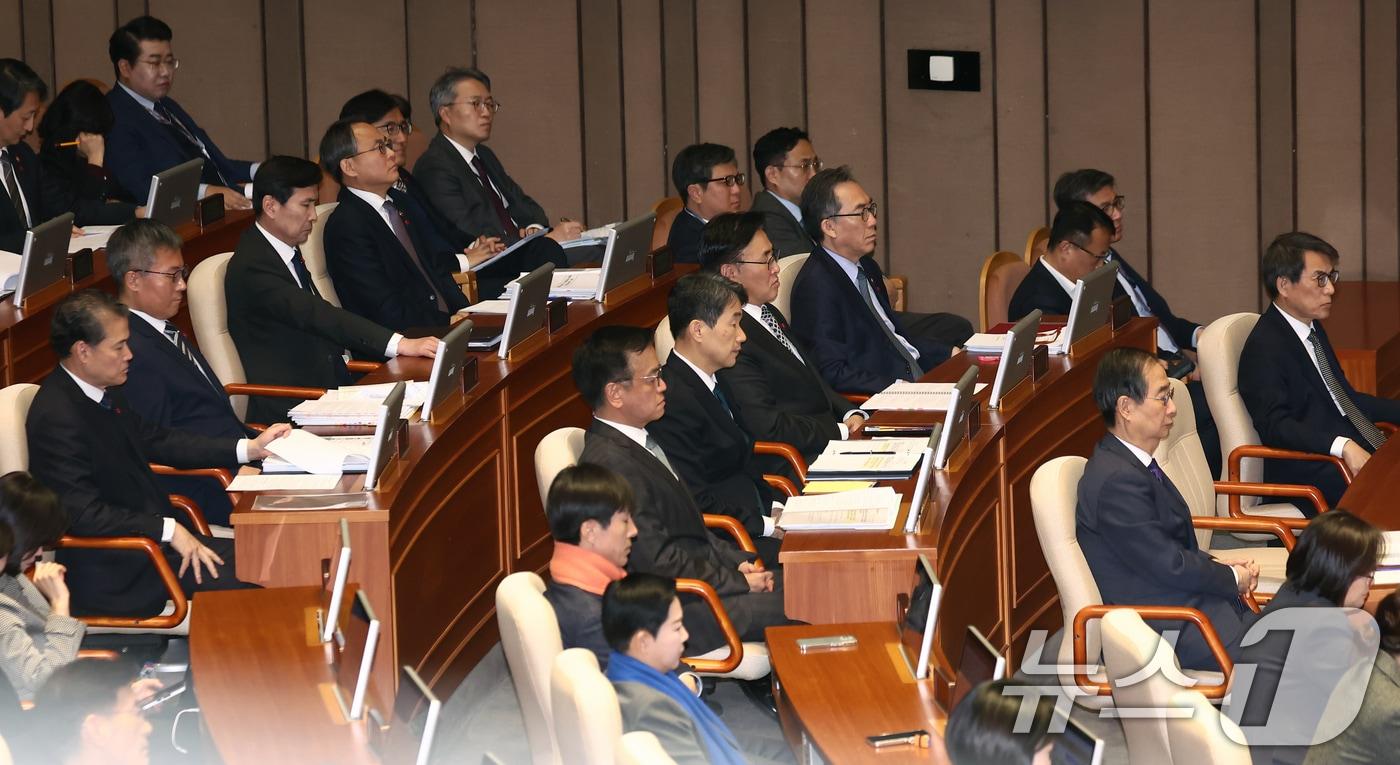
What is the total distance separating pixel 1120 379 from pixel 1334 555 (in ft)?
2.79

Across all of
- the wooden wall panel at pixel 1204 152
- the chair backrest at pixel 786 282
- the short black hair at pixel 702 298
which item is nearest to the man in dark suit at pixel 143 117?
the chair backrest at pixel 786 282

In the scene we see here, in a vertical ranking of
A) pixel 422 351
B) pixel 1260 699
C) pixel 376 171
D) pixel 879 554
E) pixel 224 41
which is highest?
pixel 224 41

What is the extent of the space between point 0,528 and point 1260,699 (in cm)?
263

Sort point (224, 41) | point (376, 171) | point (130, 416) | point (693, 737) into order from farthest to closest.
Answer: point (224, 41)
point (376, 171)
point (130, 416)
point (693, 737)

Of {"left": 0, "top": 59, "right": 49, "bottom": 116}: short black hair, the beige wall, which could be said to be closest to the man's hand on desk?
{"left": 0, "top": 59, "right": 49, "bottom": 116}: short black hair

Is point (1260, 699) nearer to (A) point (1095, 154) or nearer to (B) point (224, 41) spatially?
(A) point (1095, 154)

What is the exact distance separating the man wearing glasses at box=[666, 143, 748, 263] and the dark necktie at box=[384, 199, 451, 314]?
4.08 feet

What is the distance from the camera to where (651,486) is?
4.57 m

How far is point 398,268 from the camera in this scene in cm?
630

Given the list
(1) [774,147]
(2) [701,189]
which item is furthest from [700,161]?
(1) [774,147]

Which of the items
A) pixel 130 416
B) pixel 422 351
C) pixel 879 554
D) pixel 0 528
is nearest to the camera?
pixel 0 528

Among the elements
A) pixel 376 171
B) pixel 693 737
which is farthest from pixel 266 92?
pixel 693 737

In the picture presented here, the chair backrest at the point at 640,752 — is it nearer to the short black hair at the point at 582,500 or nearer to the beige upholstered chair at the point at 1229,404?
the short black hair at the point at 582,500

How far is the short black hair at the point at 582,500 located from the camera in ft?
13.1
